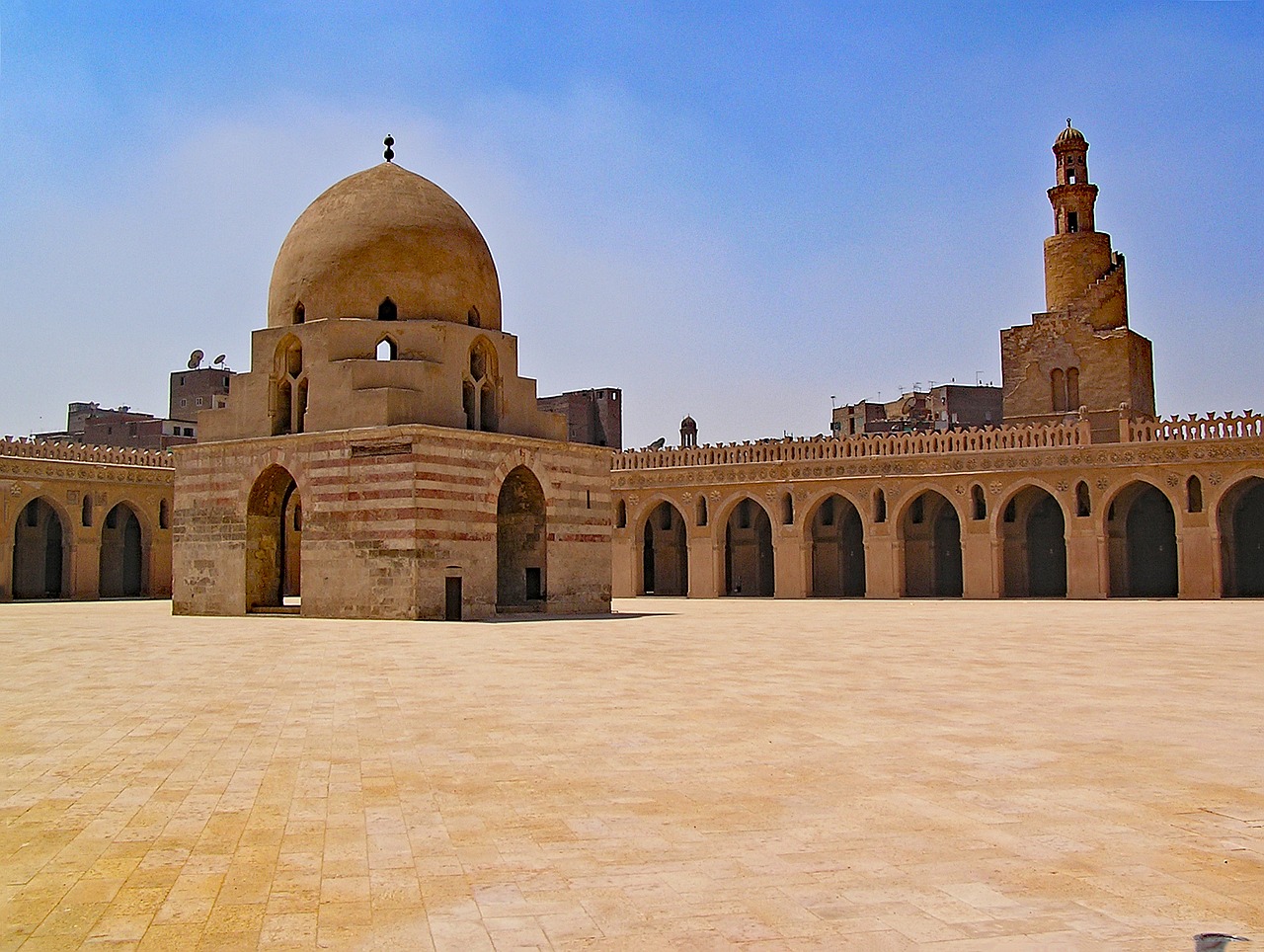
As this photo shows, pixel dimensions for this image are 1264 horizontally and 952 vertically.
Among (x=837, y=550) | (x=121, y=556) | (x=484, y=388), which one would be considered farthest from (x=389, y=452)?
(x=121, y=556)

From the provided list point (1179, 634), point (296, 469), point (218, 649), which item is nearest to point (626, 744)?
point (218, 649)

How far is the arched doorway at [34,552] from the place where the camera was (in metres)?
36.2

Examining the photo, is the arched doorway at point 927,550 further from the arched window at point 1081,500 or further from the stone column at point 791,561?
the arched window at point 1081,500

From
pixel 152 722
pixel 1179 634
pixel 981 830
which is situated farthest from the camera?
pixel 1179 634

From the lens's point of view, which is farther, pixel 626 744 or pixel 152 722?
pixel 152 722

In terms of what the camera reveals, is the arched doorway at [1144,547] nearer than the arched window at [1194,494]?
No

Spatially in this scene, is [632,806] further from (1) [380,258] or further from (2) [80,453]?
(2) [80,453]

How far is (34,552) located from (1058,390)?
3185 cm

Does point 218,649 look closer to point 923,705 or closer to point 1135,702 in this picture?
point 923,705

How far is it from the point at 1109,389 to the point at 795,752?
30944mm

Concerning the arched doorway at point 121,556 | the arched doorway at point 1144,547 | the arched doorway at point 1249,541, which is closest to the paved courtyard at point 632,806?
the arched doorway at point 1144,547

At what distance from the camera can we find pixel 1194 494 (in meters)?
30.1

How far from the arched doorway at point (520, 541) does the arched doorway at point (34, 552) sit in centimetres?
1752

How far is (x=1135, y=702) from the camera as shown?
381 inches
